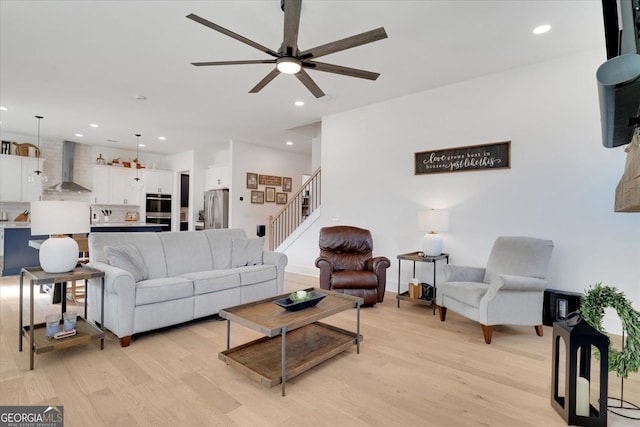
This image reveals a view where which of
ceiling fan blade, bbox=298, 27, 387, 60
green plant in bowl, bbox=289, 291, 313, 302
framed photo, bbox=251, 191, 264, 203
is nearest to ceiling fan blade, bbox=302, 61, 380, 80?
ceiling fan blade, bbox=298, 27, 387, 60

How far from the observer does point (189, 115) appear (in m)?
5.90

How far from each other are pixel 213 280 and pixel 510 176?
3.77 m

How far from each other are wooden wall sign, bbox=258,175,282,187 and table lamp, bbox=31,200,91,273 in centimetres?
577

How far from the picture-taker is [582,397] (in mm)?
1858

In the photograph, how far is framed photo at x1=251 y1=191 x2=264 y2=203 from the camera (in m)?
8.27

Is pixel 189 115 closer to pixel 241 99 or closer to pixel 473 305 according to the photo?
pixel 241 99

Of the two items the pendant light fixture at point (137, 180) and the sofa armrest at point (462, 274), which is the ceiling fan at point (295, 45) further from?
the pendant light fixture at point (137, 180)

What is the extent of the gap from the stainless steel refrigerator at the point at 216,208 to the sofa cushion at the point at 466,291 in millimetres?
5864

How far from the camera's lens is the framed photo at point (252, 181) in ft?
26.8

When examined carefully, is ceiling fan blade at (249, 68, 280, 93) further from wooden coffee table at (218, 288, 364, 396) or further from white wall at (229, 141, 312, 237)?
white wall at (229, 141, 312, 237)

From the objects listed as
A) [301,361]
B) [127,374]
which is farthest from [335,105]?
[127,374]

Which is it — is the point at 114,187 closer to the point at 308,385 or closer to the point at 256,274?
the point at 256,274

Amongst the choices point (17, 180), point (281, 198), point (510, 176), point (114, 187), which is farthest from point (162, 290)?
point (114, 187)

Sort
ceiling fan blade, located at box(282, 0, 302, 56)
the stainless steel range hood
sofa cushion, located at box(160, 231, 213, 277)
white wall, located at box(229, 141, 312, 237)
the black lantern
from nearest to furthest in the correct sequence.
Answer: the black lantern → ceiling fan blade, located at box(282, 0, 302, 56) → sofa cushion, located at box(160, 231, 213, 277) → the stainless steel range hood → white wall, located at box(229, 141, 312, 237)
